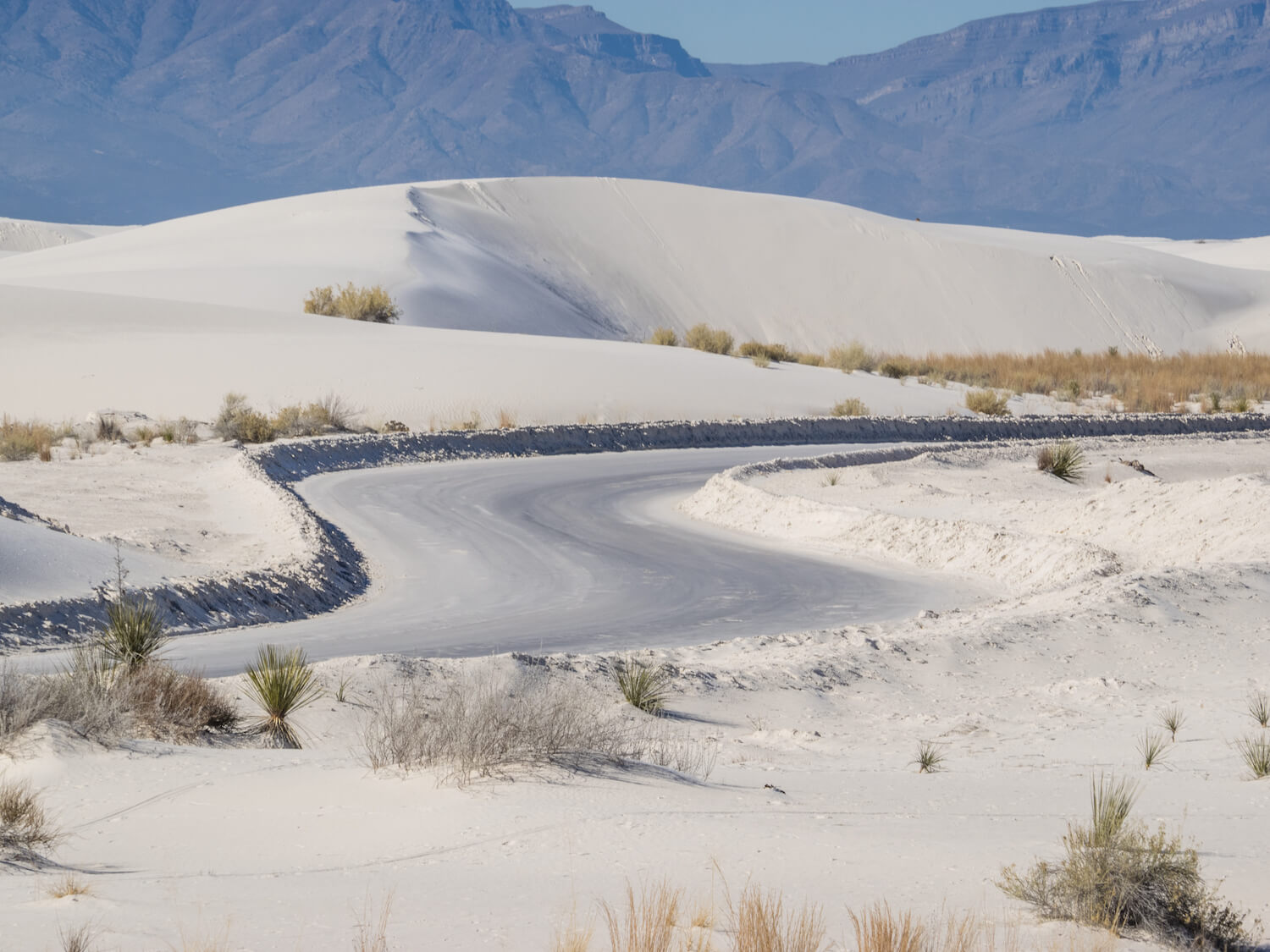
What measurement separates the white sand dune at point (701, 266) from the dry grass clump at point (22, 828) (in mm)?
52579

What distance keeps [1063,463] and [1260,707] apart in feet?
54.5

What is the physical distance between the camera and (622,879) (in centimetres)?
501

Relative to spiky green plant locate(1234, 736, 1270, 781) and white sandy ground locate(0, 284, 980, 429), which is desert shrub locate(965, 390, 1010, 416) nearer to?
white sandy ground locate(0, 284, 980, 429)

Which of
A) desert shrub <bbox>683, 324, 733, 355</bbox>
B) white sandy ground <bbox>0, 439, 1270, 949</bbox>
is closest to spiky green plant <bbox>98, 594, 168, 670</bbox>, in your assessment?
white sandy ground <bbox>0, 439, 1270, 949</bbox>

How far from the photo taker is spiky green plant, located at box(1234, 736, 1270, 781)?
23.2ft

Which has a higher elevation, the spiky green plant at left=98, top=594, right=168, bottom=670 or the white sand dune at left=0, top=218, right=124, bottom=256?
the white sand dune at left=0, top=218, right=124, bottom=256

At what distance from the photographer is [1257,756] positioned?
7254 mm

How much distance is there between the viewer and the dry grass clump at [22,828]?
16.5ft

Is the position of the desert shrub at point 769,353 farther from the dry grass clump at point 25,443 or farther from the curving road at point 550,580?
the dry grass clump at point 25,443

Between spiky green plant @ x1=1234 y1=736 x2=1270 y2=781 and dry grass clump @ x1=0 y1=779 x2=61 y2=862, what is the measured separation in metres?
5.63

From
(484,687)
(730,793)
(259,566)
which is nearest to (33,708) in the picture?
(484,687)

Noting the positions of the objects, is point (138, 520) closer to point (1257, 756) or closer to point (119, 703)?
point (119, 703)

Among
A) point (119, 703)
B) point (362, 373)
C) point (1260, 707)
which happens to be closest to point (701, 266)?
point (362, 373)

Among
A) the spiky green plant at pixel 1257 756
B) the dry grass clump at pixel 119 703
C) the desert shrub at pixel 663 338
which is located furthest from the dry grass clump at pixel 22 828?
the desert shrub at pixel 663 338
